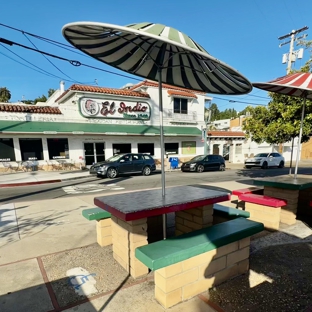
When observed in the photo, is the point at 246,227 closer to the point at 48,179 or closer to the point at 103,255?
the point at 103,255

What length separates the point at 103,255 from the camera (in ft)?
11.0

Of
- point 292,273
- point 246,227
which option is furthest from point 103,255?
point 292,273

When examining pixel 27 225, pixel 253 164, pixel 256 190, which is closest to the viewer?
pixel 27 225

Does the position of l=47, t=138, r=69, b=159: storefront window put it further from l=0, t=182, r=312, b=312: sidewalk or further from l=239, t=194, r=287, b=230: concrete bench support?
l=239, t=194, r=287, b=230: concrete bench support

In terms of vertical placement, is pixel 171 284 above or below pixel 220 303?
above

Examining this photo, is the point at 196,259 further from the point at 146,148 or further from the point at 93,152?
the point at 146,148

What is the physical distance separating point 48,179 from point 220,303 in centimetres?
1228

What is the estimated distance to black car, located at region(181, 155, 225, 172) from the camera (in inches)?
645

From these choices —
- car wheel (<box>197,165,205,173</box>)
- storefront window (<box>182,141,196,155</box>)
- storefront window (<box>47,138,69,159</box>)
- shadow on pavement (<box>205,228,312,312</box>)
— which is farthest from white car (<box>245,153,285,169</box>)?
shadow on pavement (<box>205,228,312,312</box>)

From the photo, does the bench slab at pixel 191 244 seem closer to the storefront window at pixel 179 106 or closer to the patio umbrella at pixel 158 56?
the patio umbrella at pixel 158 56

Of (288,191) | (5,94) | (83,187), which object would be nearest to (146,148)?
(83,187)

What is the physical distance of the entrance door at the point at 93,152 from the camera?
57.0 feet

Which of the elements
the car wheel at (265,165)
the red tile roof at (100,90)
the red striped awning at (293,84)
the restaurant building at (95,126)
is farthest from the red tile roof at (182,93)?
the red striped awning at (293,84)

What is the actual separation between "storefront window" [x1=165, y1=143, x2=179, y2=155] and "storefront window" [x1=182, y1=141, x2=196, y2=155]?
840 millimetres
